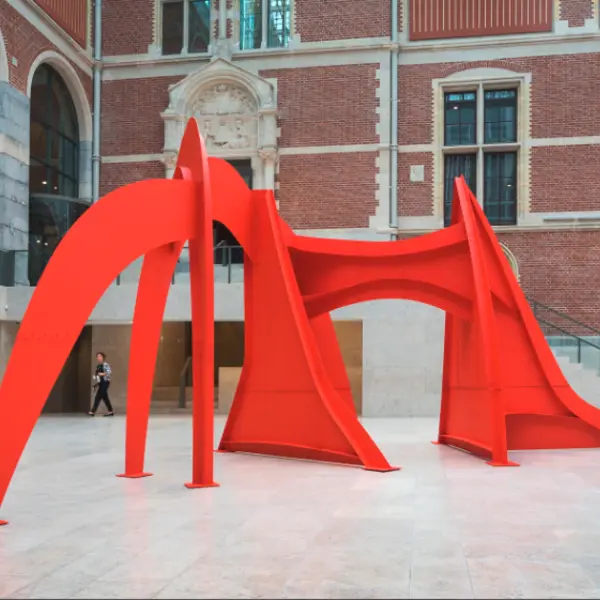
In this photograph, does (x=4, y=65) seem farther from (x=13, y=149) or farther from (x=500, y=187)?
(x=500, y=187)

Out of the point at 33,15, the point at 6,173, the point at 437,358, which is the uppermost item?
the point at 33,15

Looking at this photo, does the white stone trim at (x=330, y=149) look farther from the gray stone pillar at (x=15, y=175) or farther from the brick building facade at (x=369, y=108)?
the gray stone pillar at (x=15, y=175)

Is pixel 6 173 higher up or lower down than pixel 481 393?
higher up

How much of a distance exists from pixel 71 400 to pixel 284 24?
1121 centimetres

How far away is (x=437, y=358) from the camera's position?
1548 cm

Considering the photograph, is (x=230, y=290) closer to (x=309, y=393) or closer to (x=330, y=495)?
(x=309, y=393)

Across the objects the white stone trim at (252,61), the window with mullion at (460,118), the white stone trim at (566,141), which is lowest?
the white stone trim at (566,141)

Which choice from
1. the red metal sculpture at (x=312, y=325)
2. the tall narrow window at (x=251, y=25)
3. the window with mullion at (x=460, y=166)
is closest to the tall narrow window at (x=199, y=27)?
the tall narrow window at (x=251, y=25)

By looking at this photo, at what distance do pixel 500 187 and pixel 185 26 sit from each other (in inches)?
361

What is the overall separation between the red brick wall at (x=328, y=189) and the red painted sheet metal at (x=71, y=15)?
6.00 metres

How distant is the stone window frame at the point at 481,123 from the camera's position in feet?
63.3

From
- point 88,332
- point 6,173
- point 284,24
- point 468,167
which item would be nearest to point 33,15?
point 6,173

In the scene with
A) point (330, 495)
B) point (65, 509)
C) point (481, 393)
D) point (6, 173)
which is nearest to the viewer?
point (65, 509)

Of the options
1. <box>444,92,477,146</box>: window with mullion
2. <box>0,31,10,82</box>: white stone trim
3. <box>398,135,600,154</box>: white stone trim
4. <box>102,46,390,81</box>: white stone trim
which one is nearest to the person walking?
<box>0,31,10,82</box>: white stone trim
